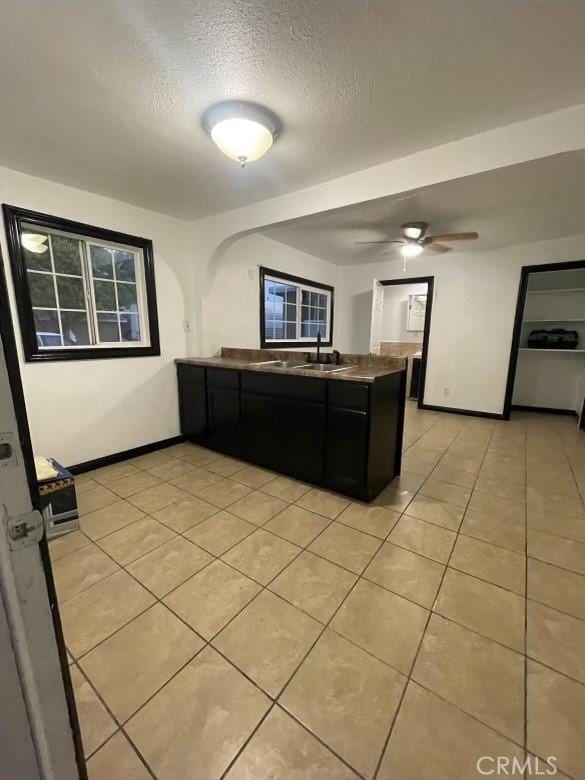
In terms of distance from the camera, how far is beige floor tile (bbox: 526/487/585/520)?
2.23 metres

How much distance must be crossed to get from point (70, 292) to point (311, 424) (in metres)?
2.24

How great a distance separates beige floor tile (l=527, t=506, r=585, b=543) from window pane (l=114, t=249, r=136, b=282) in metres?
3.75

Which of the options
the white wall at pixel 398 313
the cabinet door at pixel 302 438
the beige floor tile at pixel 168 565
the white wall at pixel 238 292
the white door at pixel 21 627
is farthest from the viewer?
the white wall at pixel 398 313

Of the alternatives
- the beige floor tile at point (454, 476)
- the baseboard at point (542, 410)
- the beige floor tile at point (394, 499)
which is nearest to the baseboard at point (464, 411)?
the baseboard at point (542, 410)

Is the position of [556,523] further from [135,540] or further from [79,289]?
[79,289]

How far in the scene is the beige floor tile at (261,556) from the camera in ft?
5.42

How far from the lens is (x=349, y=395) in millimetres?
2211

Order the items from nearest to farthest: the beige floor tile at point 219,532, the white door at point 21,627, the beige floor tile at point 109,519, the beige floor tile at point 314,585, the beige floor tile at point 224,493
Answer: the white door at point 21,627 → the beige floor tile at point 314,585 → the beige floor tile at point 219,532 → the beige floor tile at point 109,519 → the beige floor tile at point 224,493

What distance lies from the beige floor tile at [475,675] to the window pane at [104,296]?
322 centimetres

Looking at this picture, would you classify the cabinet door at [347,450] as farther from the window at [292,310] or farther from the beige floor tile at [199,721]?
the window at [292,310]

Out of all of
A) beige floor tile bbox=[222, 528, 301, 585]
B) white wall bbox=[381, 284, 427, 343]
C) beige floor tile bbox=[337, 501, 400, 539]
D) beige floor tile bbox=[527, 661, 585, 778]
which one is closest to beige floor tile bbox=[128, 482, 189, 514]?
beige floor tile bbox=[222, 528, 301, 585]

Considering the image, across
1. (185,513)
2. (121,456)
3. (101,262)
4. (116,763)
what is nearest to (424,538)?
(185,513)

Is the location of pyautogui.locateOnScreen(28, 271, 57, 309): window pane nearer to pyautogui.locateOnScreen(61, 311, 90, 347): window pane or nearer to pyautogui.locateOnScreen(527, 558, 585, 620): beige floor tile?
pyautogui.locateOnScreen(61, 311, 90, 347): window pane

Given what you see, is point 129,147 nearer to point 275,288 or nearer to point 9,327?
point 9,327
